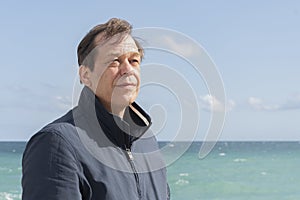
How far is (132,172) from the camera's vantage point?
6.56 ft

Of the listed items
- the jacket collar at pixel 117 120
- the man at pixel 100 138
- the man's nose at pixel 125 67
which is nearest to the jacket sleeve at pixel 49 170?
the man at pixel 100 138

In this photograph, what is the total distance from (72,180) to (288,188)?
23.8 m

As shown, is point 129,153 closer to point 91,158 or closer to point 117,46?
point 91,158

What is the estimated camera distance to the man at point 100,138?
1.77m

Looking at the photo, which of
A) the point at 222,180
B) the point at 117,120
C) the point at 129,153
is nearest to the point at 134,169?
the point at 129,153

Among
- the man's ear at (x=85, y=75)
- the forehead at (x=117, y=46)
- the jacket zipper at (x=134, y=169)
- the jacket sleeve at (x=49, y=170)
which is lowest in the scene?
the jacket zipper at (x=134, y=169)

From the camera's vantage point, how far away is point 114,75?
1.94 meters

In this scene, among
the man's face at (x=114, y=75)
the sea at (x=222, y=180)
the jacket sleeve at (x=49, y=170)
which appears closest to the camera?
the jacket sleeve at (x=49, y=170)

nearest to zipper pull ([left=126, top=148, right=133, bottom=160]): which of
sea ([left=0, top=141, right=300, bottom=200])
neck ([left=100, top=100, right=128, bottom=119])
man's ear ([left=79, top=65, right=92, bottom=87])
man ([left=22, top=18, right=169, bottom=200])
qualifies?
man ([left=22, top=18, right=169, bottom=200])

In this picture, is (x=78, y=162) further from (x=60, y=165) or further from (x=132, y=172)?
(x=132, y=172)

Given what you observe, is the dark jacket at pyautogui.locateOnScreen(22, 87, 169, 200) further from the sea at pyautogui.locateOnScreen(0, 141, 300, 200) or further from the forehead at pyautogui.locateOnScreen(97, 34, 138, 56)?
the sea at pyautogui.locateOnScreen(0, 141, 300, 200)

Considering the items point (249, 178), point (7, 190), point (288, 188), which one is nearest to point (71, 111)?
point (7, 190)

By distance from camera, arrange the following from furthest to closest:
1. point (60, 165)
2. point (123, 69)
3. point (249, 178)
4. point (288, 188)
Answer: point (249, 178) → point (288, 188) → point (123, 69) → point (60, 165)

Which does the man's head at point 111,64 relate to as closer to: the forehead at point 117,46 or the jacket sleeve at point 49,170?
the forehead at point 117,46
